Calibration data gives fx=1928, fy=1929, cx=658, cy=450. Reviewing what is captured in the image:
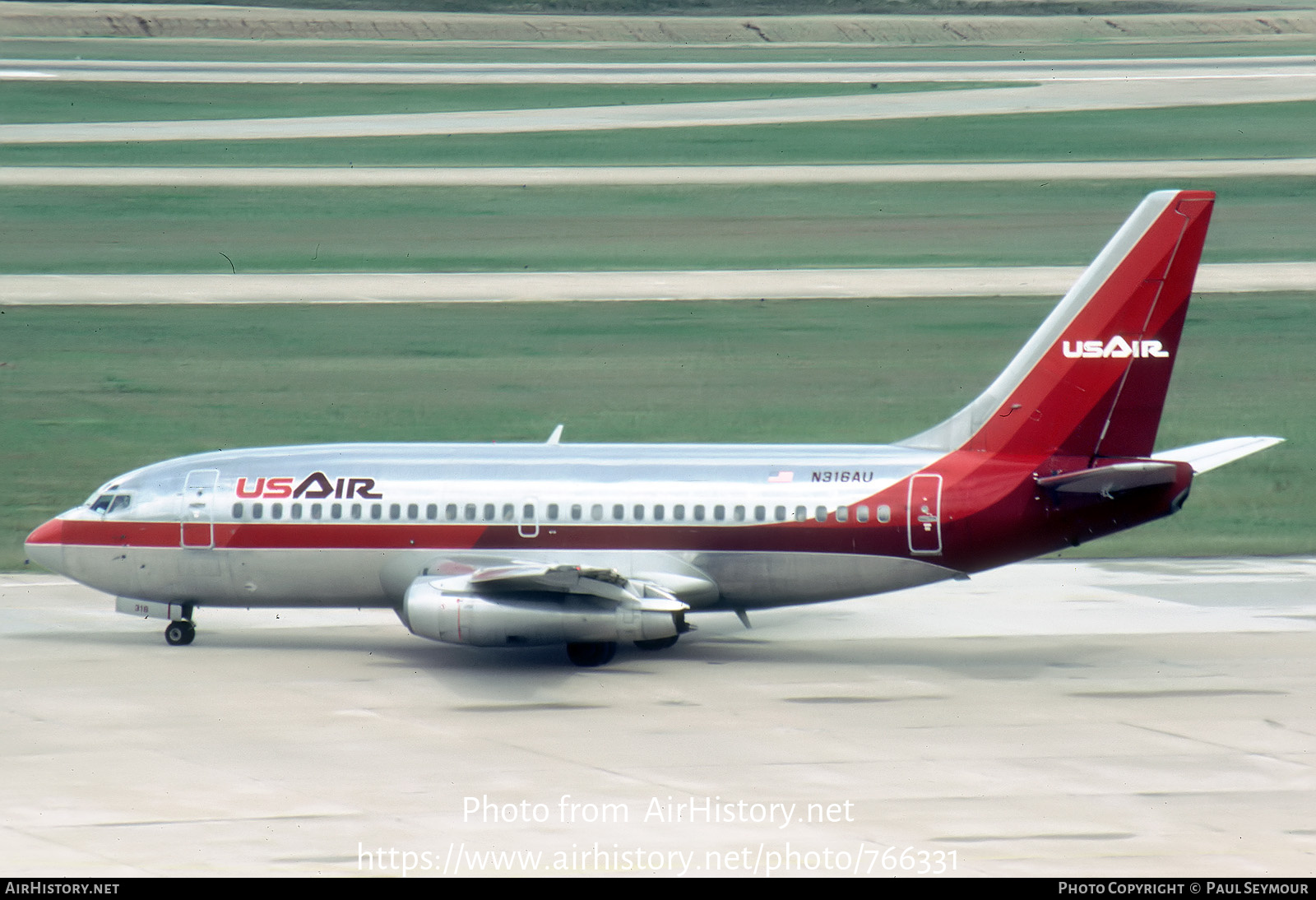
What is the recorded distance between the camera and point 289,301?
6862cm

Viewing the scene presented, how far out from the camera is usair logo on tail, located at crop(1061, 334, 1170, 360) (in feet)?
107

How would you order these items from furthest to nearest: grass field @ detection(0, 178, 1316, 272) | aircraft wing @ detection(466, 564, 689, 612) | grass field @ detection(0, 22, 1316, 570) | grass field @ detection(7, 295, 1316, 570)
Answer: grass field @ detection(0, 178, 1316, 272) < grass field @ detection(0, 22, 1316, 570) < grass field @ detection(7, 295, 1316, 570) < aircraft wing @ detection(466, 564, 689, 612)

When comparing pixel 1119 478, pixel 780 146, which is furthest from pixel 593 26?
pixel 1119 478

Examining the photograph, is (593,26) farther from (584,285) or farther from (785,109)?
(584,285)

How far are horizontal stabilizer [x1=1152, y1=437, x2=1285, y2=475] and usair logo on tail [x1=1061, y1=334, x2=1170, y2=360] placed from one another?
179 centimetres

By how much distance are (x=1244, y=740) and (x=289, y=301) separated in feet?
153

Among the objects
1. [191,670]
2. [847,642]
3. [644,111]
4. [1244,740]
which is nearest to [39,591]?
[191,670]

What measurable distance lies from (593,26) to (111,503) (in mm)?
108179

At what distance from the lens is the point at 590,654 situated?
33.2 meters

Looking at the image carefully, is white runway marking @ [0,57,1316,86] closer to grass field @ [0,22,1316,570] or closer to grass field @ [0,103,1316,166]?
grass field @ [0,22,1316,570]

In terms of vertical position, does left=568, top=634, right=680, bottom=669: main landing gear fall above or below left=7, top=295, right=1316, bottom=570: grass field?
below

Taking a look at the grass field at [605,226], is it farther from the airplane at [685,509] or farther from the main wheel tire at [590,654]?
the main wheel tire at [590,654]

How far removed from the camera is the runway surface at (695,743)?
76.6 ft

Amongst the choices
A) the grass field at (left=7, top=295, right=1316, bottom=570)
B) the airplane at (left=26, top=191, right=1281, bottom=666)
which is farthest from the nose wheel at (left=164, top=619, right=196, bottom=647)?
the grass field at (left=7, top=295, right=1316, bottom=570)
